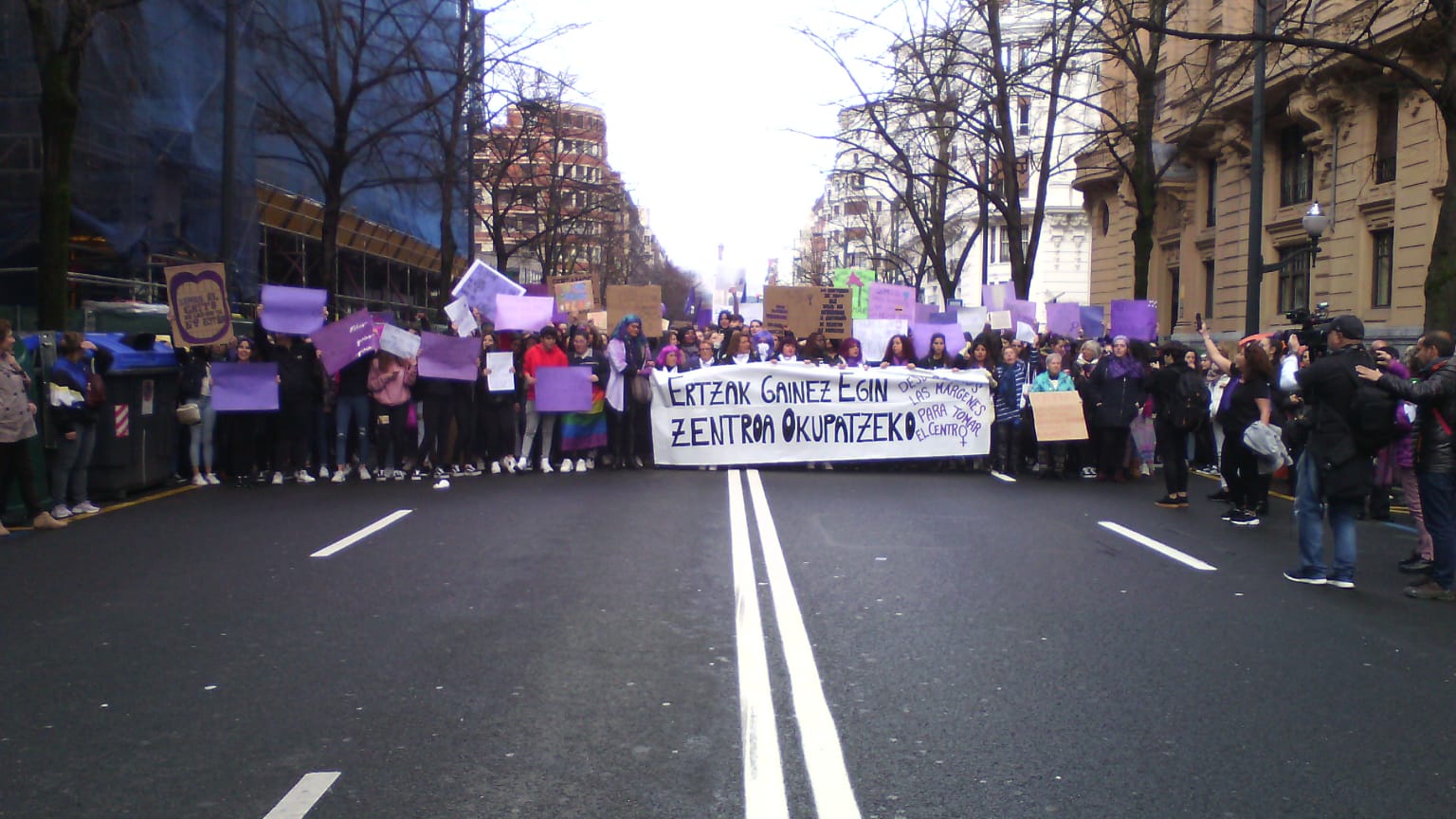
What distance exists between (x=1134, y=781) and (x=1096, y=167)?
123ft

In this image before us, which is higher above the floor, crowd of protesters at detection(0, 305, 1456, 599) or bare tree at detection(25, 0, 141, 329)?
bare tree at detection(25, 0, 141, 329)

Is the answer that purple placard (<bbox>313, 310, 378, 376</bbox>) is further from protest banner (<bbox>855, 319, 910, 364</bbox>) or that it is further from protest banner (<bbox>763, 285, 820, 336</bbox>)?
protest banner (<bbox>763, 285, 820, 336</bbox>)

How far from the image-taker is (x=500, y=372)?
16.0 meters

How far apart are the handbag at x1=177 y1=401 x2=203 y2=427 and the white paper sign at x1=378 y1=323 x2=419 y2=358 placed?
2161 mm

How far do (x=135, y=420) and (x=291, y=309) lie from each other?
90.9 inches

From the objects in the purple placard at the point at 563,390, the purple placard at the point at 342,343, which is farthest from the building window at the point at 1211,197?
the purple placard at the point at 342,343

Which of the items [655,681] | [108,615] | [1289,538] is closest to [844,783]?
[655,681]

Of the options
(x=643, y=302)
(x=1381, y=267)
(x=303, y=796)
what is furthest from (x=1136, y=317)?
(x=303, y=796)

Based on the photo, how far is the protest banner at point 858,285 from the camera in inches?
1203

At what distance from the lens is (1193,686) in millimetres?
6203

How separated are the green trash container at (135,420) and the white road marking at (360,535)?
11.2 feet

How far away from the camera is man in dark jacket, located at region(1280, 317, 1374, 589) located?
28.8 ft

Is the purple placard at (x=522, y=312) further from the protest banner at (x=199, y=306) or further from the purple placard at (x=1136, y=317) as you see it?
the purple placard at (x=1136, y=317)

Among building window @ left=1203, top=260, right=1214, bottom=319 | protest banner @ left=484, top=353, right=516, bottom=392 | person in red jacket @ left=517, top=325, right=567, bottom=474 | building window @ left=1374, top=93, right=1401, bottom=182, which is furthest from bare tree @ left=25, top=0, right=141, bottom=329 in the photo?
building window @ left=1203, top=260, right=1214, bottom=319
